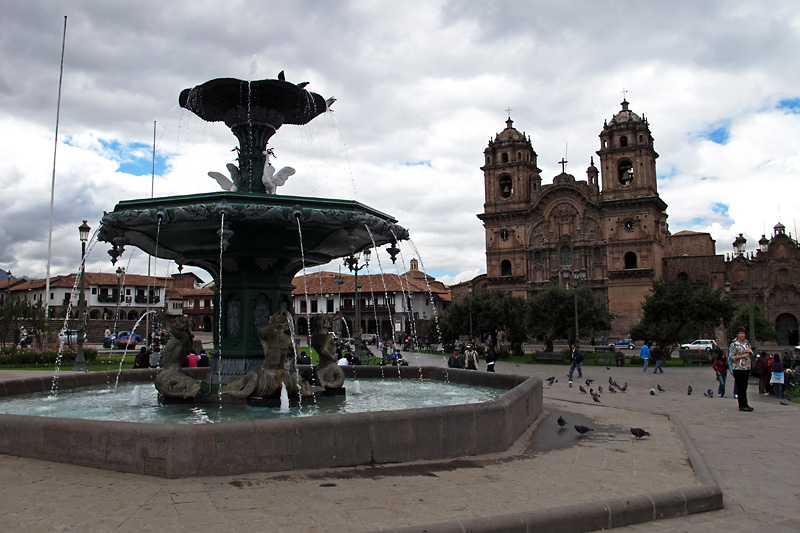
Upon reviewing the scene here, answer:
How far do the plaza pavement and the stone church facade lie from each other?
4882 centimetres

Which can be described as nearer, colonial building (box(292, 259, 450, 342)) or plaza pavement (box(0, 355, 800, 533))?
plaza pavement (box(0, 355, 800, 533))

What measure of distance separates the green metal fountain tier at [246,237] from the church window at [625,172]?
174 ft

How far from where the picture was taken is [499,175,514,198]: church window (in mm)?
63100

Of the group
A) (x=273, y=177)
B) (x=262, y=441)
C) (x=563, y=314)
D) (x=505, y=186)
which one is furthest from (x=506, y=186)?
(x=262, y=441)

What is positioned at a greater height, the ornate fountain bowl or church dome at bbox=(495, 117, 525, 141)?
church dome at bbox=(495, 117, 525, 141)

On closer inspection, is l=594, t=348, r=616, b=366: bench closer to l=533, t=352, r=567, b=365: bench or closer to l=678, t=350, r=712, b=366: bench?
l=533, t=352, r=567, b=365: bench

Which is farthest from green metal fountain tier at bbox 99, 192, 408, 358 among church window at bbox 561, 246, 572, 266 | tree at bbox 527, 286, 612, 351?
church window at bbox 561, 246, 572, 266

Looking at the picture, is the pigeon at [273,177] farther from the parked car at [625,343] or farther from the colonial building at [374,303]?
the colonial building at [374,303]

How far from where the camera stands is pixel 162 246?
8.97 m

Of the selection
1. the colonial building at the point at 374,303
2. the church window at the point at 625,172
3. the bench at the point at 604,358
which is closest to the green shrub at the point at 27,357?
the bench at the point at 604,358

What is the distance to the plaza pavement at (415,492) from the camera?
3.95 metres

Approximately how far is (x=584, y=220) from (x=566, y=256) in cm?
372

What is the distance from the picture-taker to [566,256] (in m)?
59.3

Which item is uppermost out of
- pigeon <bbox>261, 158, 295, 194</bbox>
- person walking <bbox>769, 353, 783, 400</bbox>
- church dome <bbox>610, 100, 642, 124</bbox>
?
church dome <bbox>610, 100, 642, 124</bbox>
